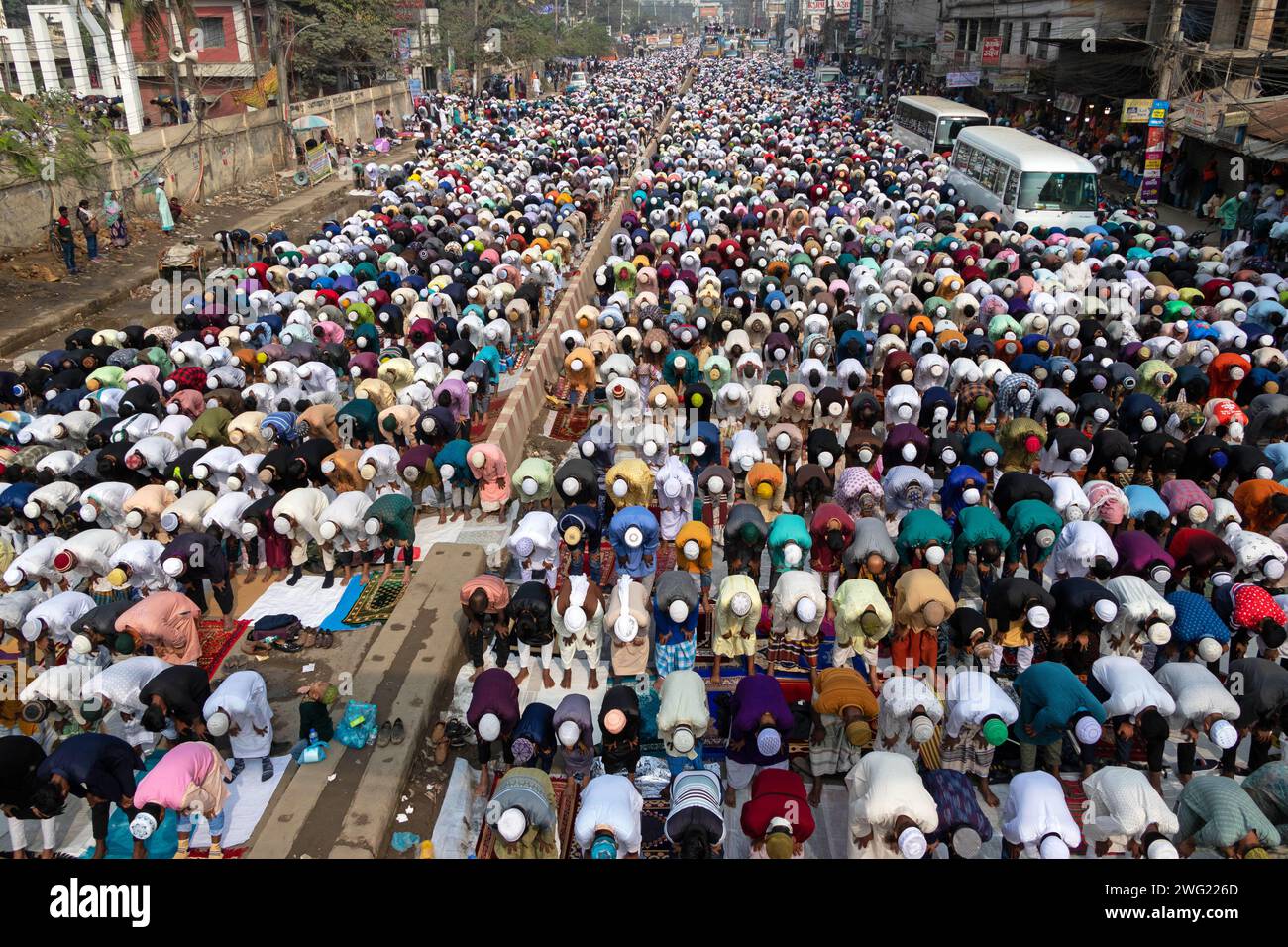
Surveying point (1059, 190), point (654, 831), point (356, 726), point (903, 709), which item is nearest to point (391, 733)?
point (356, 726)

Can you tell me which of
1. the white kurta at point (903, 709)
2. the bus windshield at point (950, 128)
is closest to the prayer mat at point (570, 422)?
the white kurta at point (903, 709)

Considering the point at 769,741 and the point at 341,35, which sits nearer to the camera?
the point at 769,741

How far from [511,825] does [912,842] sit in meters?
2.84

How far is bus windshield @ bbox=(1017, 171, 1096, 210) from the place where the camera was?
2350cm

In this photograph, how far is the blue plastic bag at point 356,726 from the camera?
825 cm

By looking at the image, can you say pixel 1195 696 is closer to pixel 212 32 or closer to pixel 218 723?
pixel 218 723

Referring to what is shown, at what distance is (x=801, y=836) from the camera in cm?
656

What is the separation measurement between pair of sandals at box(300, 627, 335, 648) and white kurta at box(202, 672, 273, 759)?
5.46 feet

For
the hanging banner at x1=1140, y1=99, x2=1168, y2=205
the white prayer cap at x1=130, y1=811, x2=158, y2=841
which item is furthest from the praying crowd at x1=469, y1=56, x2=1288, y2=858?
the hanging banner at x1=1140, y1=99, x2=1168, y2=205

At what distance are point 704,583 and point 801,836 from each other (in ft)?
12.4

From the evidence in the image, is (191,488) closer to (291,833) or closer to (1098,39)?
(291,833)

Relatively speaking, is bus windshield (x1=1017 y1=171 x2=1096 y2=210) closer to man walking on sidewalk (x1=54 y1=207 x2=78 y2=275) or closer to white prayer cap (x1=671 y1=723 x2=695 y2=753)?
white prayer cap (x1=671 y1=723 x2=695 y2=753)

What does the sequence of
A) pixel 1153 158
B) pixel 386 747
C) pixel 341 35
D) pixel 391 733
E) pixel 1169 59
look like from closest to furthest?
pixel 386 747, pixel 391 733, pixel 1153 158, pixel 1169 59, pixel 341 35

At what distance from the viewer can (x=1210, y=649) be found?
313 inches
